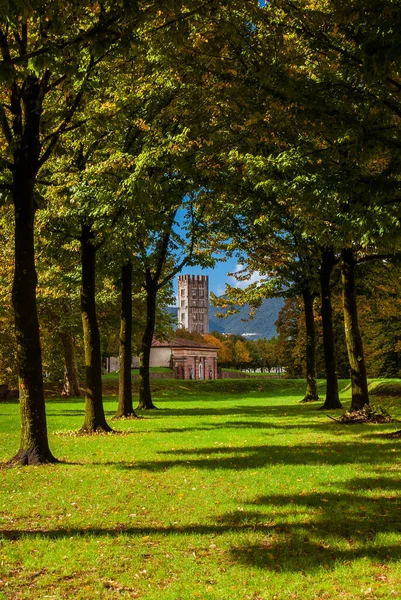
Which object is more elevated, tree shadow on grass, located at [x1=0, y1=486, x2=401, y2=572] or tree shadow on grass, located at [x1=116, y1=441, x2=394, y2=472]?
tree shadow on grass, located at [x1=0, y1=486, x2=401, y2=572]

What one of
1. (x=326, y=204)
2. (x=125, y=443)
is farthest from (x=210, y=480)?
(x=326, y=204)

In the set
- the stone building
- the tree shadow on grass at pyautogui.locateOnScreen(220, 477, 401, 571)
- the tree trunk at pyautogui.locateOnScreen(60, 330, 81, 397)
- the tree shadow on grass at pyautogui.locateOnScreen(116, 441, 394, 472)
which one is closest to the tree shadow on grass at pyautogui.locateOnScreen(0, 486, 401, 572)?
the tree shadow on grass at pyautogui.locateOnScreen(220, 477, 401, 571)

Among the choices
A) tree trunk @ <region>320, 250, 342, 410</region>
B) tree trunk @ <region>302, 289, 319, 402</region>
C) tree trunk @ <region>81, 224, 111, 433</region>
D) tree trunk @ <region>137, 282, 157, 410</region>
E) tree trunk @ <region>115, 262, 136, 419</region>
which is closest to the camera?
tree trunk @ <region>81, 224, 111, 433</region>

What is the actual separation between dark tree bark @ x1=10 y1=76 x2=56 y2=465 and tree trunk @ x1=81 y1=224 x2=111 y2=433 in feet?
18.4

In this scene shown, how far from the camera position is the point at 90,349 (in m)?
17.0

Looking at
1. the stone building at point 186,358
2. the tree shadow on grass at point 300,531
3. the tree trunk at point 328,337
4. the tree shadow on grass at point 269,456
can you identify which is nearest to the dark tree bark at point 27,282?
the tree shadow on grass at point 269,456

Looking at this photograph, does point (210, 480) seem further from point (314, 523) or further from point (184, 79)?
point (184, 79)

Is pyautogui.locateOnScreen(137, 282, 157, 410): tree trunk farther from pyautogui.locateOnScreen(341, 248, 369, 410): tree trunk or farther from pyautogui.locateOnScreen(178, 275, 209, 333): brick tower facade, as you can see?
pyautogui.locateOnScreen(178, 275, 209, 333): brick tower facade

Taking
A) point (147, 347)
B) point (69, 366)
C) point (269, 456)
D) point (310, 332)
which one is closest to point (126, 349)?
point (147, 347)

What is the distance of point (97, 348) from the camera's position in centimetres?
1714

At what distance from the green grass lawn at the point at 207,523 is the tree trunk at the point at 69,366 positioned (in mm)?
28723

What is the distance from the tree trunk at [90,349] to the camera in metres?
16.9

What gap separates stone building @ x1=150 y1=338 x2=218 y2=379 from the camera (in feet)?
277

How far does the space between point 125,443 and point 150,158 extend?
748cm
